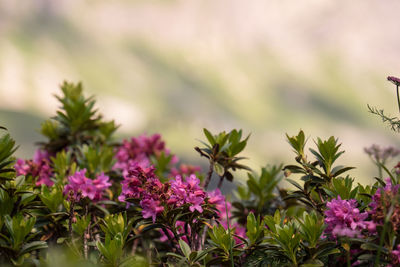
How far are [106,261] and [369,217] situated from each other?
1751mm

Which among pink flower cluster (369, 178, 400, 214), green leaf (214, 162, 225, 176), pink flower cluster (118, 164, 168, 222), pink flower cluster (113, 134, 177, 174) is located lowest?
pink flower cluster (118, 164, 168, 222)

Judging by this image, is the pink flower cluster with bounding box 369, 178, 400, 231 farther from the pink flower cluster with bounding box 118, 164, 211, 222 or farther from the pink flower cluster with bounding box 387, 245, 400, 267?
the pink flower cluster with bounding box 118, 164, 211, 222

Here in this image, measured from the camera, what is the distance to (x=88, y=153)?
4.68 metres

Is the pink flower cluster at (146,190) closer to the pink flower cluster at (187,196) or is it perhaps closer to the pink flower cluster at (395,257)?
the pink flower cluster at (187,196)

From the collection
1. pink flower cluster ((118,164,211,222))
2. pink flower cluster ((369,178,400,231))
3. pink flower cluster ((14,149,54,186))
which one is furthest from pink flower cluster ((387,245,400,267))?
pink flower cluster ((14,149,54,186))

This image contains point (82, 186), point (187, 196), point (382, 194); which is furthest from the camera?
point (82, 186)

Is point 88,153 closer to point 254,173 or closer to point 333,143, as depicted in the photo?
point 254,173

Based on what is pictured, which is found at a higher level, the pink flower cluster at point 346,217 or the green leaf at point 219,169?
the green leaf at point 219,169

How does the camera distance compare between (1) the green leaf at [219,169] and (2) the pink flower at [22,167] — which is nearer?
(1) the green leaf at [219,169]

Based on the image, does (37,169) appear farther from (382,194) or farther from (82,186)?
(382,194)

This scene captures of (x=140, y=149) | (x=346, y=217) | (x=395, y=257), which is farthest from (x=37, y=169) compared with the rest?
(x=395, y=257)

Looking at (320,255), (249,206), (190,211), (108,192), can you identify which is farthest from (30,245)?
(249,206)

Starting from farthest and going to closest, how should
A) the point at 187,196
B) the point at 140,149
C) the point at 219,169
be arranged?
the point at 140,149
the point at 219,169
the point at 187,196

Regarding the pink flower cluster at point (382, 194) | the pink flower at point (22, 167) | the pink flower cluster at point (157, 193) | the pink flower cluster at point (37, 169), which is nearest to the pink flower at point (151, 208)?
the pink flower cluster at point (157, 193)
